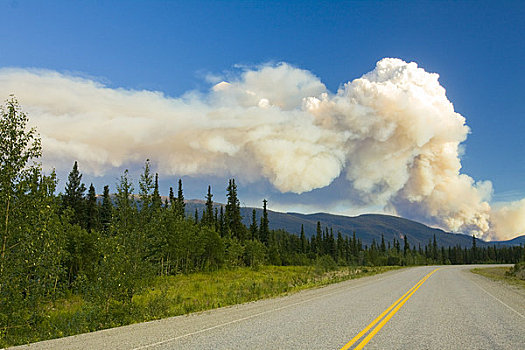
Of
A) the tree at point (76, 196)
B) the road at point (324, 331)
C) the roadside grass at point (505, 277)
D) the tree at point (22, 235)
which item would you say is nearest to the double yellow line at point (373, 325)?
the road at point (324, 331)

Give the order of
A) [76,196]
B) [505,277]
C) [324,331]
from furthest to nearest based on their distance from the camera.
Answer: [76,196], [505,277], [324,331]

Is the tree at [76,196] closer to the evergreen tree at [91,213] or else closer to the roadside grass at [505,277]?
the evergreen tree at [91,213]

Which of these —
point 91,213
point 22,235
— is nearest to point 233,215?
point 91,213

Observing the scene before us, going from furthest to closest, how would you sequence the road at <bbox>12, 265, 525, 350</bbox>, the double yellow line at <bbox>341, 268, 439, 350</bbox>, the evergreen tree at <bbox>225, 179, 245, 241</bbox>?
the evergreen tree at <bbox>225, 179, 245, 241</bbox>
the road at <bbox>12, 265, 525, 350</bbox>
the double yellow line at <bbox>341, 268, 439, 350</bbox>

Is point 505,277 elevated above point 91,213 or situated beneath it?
situated beneath

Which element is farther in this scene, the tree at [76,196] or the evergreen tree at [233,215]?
the evergreen tree at [233,215]

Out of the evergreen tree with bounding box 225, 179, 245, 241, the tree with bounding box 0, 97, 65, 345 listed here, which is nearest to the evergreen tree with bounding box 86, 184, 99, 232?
the evergreen tree with bounding box 225, 179, 245, 241

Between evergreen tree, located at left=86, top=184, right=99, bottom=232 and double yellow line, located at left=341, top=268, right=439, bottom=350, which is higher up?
evergreen tree, located at left=86, top=184, right=99, bottom=232

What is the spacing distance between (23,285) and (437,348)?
12.4 m

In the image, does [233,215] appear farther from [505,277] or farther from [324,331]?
[324,331]

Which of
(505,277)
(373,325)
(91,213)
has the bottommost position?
(505,277)

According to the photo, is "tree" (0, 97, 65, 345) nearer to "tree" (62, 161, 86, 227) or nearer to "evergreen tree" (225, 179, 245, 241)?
"tree" (62, 161, 86, 227)

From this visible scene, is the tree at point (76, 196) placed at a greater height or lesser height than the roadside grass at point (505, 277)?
greater

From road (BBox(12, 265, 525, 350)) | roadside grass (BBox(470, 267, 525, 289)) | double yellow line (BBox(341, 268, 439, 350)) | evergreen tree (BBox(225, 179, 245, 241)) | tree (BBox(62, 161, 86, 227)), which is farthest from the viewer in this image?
evergreen tree (BBox(225, 179, 245, 241))
